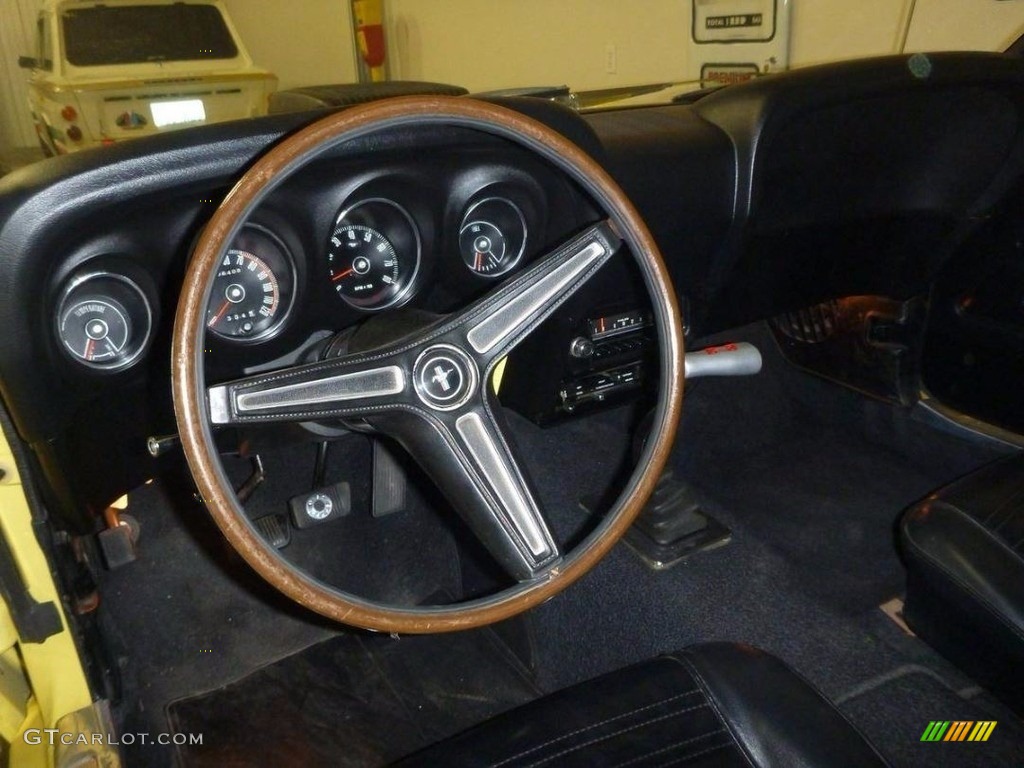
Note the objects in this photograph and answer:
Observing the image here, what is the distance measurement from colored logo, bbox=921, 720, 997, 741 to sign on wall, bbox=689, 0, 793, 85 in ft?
8.09

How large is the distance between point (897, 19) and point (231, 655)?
9.20ft

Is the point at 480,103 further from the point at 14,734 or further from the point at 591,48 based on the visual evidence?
the point at 591,48

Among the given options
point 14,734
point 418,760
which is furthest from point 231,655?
point 418,760

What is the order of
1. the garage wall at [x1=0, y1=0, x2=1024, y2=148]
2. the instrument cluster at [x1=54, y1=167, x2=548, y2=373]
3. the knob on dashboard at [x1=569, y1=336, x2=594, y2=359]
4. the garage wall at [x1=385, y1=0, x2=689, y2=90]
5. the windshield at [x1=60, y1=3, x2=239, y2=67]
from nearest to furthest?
the instrument cluster at [x1=54, y1=167, x2=548, y2=373], the knob on dashboard at [x1=569, y1=336, x2=594, y2=359], the garage wall at [x1=0, y1=0, x2=1024, y2=148], the garage wall at [x1=385, y1=0, x2=689, y2=90], the windshield at [x1=60, y1=3, x2=239, y2=67]

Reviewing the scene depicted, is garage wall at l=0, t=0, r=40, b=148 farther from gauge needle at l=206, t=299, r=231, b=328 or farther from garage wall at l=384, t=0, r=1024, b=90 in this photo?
gauge needle at l=206, t=299, r=231, b=328

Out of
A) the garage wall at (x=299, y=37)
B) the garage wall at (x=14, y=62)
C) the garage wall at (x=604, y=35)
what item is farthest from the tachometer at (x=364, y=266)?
the garage wall at (x=14, y=62)

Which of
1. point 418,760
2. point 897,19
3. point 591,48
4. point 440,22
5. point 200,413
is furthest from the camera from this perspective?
point 440,22

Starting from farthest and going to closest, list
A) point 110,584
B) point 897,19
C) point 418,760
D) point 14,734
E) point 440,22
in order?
point 440,22 < point 897,19 < point 110,584 < point 14,734 < point 418,760

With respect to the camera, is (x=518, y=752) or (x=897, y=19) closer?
(x=518, y=752)

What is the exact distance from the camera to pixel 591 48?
4.66m

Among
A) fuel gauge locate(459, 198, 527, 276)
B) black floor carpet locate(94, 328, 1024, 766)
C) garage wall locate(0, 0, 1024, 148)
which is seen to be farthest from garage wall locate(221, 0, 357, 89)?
fuel gauge locate(459, 198, 527, 276)

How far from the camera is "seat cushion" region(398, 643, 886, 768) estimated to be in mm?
972

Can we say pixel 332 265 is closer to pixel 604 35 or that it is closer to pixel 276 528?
pixel 276 528

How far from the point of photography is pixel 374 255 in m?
1.29
